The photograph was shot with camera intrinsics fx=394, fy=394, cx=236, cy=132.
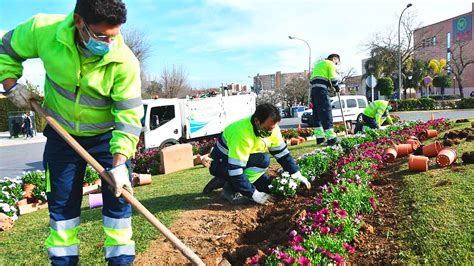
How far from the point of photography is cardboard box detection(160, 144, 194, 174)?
987 centimetres

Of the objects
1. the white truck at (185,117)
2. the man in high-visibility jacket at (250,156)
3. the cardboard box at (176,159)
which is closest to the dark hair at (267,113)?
the man in high-visibility jacket at (250,156)

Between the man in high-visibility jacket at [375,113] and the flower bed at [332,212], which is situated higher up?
the man in high-visibility jacket at [375,113]

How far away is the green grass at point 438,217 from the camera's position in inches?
117

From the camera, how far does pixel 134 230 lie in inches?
173

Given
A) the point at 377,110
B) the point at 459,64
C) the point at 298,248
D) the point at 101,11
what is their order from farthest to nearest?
the point at 459,64
the point at 377,110
the point at 298,248
the point at 101,11

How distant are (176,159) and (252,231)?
599cm

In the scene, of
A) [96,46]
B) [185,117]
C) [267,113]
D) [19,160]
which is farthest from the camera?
[19,160]

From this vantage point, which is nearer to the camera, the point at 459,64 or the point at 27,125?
the point at 27,125

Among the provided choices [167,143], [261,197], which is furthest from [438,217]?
[167,143]

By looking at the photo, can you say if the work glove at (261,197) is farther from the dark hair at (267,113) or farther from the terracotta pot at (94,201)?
the terracotta pot at (94,201)

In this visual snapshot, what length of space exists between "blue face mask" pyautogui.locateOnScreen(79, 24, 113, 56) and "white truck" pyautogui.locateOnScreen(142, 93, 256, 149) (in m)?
11.5

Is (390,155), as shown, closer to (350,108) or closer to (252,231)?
(252,231)

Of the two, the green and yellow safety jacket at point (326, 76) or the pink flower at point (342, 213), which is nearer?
the pink flower at point (342, 213)

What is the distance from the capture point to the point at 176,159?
10.1 m
